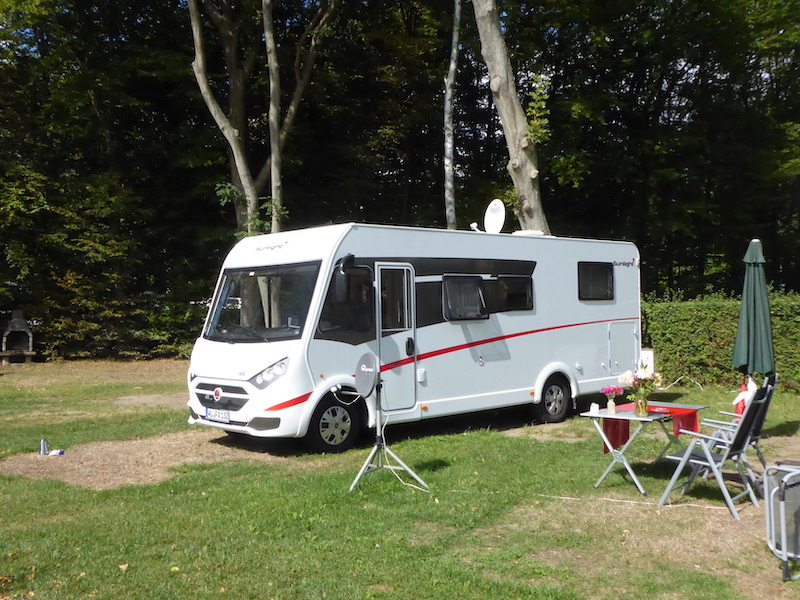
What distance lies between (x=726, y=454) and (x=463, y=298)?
4365mm

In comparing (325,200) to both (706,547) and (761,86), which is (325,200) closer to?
(761,86)

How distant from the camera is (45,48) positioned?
810 inches

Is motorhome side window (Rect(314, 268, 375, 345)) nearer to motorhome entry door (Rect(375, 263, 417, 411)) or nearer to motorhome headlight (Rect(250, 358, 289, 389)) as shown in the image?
motorhome entry door (Rect(375, 263, 417, 411))

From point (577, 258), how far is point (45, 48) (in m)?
16.0

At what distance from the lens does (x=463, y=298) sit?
10.1 m

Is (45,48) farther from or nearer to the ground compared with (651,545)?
farther from the ground

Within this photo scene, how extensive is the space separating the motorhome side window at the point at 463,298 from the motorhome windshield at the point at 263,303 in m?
1.88

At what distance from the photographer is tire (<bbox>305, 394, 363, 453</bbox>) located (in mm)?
8766

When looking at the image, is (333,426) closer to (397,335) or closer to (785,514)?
(397,335)

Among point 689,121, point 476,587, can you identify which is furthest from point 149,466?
point 689,121

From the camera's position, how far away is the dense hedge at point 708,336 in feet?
45.6

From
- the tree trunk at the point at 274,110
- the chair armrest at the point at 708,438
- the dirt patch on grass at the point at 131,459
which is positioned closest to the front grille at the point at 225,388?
the dirt patch on grass at the point at 131,459

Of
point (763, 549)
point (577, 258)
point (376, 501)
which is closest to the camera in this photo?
point (763, 549)

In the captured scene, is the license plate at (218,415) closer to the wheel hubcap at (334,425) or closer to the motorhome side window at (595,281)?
the wheel hubcap at (334,425)
